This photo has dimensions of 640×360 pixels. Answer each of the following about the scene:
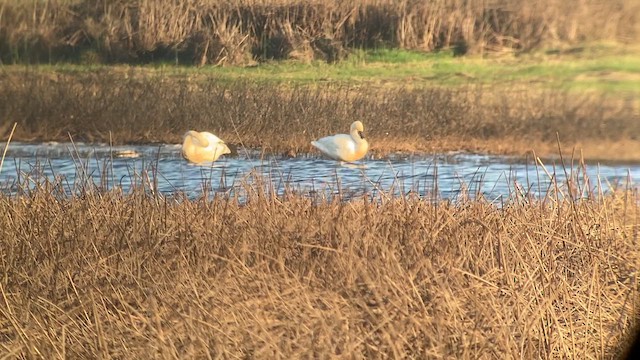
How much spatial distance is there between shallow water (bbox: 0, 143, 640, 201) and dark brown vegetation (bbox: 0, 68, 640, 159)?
0.12 feet

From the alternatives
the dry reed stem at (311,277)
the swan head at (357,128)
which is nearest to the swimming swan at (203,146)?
the dry reed stem at (311,277)

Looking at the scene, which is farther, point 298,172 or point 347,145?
point 298,172

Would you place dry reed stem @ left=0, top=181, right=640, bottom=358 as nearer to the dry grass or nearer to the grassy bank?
the dry grass

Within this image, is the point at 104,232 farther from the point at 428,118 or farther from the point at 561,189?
the point at 561,189

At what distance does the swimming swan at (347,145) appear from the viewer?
2.49m

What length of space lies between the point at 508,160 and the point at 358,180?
377mm

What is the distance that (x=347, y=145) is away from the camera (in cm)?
250

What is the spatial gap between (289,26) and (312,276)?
Answer: 2.07 feet

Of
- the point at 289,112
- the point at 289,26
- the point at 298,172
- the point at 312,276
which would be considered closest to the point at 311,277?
the point at 312,276

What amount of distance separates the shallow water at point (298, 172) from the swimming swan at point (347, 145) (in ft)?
0.16

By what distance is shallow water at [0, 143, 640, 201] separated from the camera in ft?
8.51

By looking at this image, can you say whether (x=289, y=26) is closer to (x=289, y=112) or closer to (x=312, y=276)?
(x=289, y=112)

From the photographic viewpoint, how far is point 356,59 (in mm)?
2623

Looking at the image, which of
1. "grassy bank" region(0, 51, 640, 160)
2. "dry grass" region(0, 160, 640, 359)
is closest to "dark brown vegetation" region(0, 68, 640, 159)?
"grassy bank" region(0, 51, 640, 160)
